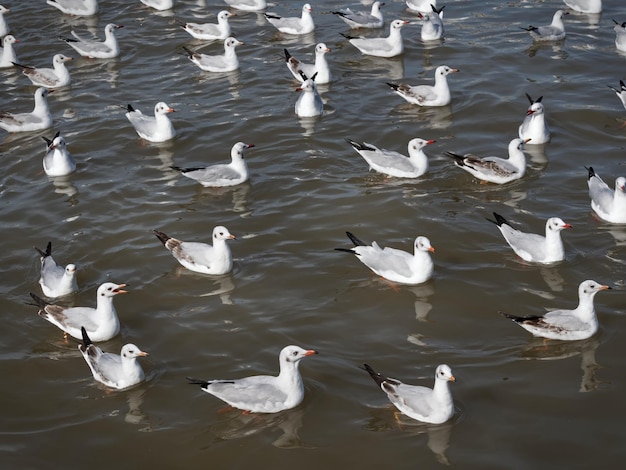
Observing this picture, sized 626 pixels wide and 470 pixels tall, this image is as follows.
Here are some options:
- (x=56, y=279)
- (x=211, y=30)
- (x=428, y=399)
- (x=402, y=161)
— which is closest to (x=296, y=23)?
(x=211, y=30)

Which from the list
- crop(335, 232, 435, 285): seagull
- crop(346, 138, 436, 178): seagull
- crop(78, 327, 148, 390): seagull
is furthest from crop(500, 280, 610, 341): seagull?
crop(346, 138, 436, 178): seagull

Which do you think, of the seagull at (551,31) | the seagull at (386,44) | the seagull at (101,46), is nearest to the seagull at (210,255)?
the seagull at (386,44)

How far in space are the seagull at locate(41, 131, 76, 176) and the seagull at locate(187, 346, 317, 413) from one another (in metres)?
7.92

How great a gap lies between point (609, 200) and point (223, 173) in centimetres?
674

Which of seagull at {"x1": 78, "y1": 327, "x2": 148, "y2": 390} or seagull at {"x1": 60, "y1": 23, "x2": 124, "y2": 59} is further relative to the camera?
seagull at {"x1": 60, "y1": 23, "x2": 124, "y2": 59}

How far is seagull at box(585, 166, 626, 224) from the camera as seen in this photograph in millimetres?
15336

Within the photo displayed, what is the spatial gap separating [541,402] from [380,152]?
6.82 metres

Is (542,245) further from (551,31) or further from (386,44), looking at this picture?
(551,31)

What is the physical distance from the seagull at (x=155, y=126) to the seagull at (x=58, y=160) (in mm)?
1653

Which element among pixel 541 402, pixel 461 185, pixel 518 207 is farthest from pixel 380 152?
pixel 541 402

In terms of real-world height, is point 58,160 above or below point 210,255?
above

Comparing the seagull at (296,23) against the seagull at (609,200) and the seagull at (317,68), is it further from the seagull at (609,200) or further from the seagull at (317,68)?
the seagull at (609,200)

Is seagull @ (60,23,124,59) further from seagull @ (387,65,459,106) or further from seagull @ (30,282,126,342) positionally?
seagull @ (30,282,126,342)

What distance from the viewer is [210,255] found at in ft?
47.7
